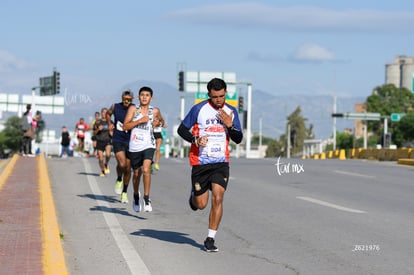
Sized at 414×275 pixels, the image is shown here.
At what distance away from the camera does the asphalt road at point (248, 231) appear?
9562mm

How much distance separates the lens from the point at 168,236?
11.9 metres

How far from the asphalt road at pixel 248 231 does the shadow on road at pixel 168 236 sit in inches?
0.5

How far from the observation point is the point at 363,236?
11852 mm

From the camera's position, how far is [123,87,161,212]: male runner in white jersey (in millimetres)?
14250

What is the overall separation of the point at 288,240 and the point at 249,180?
1240 centimetres

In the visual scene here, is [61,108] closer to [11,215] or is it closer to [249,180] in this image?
[249,180]

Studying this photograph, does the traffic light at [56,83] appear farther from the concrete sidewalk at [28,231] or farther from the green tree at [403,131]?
the green tree at [403,131]

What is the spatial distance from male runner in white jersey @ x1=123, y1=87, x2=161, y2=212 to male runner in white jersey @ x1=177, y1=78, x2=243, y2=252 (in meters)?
3.77

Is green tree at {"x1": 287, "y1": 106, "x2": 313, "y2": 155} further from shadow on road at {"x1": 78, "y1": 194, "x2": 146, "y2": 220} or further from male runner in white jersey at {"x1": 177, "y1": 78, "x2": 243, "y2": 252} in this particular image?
male runner in white jersey at {"x1": 177, "y1": 78, "x2": 243, "y2": 252}

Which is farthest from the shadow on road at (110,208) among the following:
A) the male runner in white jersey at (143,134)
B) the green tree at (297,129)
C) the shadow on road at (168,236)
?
the green tree at (297,129)

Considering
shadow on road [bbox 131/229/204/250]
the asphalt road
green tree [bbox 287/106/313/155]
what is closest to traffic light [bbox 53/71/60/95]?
the asphalt road

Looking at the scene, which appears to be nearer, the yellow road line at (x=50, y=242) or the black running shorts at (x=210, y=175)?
the yellow road line at (x=50, y=242)

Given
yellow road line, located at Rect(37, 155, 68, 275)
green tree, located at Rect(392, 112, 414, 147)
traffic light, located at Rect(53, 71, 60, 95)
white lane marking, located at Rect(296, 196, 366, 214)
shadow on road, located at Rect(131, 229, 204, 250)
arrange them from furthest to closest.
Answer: green tree, located at Rect(392, 112, 414, 147), traffic light, located at Rect(53, 71, 60, 95), white lane marking, located at Rect(296, 196, 366, 214), shadow on road, located at Rect(131, 229, 204, 250), yellow road line, located at Rect(37, 155, 68, 275)

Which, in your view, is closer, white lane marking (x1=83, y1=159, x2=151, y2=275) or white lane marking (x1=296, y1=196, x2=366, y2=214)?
white lane marking (x1=83, y1=159, x2=151, y2=275)
